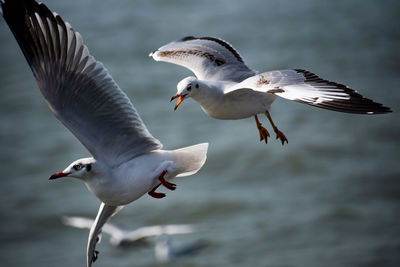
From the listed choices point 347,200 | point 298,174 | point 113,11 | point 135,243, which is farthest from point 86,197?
point 113,11

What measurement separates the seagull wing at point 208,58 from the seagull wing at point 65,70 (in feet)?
4.86

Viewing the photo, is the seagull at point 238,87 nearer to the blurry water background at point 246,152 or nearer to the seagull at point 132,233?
the seagull at point 132,233

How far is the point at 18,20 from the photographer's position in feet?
17.1

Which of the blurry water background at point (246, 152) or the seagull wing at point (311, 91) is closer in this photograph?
the seagull wing at point (311, 91)

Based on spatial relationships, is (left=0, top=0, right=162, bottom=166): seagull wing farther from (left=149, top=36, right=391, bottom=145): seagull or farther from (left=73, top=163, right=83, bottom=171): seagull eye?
(left=149, top=36, right=391, bottom=145): seagull

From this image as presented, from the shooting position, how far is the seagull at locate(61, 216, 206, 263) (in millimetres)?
12312

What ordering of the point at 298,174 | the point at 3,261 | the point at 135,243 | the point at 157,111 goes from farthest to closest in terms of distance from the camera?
the point at 157,111 < the point at 298,174 < the point at 3,261 < the point at 135,243

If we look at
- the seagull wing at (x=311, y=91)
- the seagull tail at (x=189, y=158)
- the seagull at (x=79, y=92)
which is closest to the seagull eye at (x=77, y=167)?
the seagull at (x=79, y=92)

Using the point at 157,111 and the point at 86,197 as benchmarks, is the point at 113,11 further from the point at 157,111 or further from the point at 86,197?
the point at 86,197

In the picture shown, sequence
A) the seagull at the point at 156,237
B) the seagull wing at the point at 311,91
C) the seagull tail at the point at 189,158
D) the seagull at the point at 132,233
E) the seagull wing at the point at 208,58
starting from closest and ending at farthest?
the seagull wing at the point at 311,91 < the seagull tail at the point at 189,158 < the seagull wing at the point at 208,58 < the seagull at the point at 132,233 < the seagull at the point at 156,237

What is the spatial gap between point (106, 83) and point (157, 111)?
13.8m

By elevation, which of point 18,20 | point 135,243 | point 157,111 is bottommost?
point 135,243

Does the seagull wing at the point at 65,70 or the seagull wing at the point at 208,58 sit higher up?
the seagull wing at the point at 208,58

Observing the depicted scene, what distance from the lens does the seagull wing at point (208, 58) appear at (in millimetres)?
6531
